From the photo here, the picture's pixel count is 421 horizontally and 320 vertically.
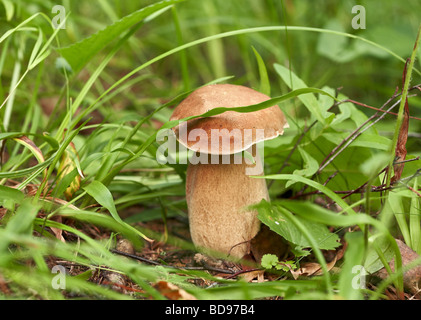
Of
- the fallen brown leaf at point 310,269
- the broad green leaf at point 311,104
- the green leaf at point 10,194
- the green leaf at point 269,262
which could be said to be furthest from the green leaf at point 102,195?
the broad green leaf at point 311,104

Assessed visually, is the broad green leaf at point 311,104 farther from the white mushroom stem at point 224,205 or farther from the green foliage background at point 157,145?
the white mushroom stem at point 224,205

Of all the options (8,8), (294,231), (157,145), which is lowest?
(294,231)

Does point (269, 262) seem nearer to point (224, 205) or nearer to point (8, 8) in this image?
point (224, 205)

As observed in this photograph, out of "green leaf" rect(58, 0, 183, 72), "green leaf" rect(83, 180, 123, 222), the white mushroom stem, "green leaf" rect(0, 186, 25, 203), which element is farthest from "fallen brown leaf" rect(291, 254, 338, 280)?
"green leaf" rect(58, 0, 183, 72)

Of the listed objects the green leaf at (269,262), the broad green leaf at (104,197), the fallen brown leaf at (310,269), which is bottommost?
the fallen brown leaf at (310,269)

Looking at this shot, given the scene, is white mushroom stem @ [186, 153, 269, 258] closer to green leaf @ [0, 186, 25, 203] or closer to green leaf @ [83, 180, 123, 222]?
green leaf @ [83, 180, 123, 222]

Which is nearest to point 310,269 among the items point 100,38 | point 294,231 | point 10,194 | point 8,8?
point 294,231

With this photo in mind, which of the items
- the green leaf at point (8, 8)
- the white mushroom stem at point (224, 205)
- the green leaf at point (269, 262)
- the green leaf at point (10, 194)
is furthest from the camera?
the green leaf at point (8, 8)

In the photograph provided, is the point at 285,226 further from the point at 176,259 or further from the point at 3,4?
the point at 3,4
